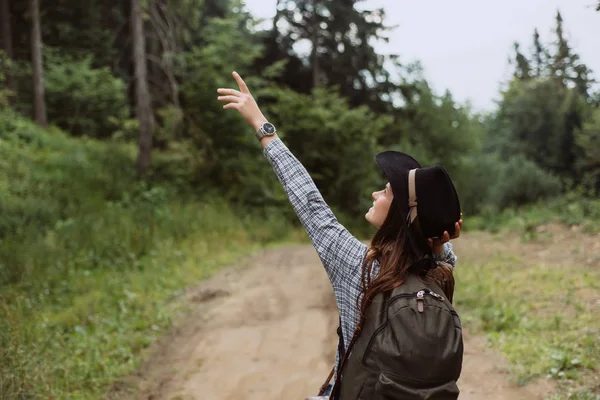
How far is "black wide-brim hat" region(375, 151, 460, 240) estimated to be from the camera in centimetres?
203

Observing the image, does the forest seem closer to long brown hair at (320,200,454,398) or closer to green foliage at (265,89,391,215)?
green foliage at (265,89,391,215)

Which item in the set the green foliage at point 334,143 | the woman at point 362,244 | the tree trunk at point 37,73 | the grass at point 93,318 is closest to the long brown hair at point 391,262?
the woman at point 362,244

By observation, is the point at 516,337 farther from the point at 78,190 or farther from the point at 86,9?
the point at 86,9

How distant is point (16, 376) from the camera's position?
14.0 ft

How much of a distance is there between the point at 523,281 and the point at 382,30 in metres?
16.5

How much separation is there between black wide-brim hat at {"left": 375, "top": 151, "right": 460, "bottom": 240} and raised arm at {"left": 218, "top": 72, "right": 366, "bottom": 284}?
Result: 27 cm

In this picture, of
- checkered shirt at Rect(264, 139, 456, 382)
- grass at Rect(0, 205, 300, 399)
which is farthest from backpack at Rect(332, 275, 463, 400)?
grass at Rect(0, 205, 300, 399)

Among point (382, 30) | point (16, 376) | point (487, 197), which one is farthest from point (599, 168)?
point (16, 376)

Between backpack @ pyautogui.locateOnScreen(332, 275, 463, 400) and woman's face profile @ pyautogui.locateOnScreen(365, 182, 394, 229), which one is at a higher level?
woman's face profile @ pyautogui.locateOnScreen(365, 182, 394, 229)

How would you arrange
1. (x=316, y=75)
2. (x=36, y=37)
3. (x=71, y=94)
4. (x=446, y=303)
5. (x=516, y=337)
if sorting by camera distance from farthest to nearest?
1. (x=316, y=75)
2. (x=71, y=94)
3. (x=36, y=37)
4. (x=516, y=337)
5. (x=446, y=303)

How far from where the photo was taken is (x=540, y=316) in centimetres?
A: 639

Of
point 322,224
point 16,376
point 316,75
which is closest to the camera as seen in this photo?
point 322,224

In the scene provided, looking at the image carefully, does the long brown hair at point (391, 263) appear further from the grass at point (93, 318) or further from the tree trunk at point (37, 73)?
the tree trunk at point (37, 73)

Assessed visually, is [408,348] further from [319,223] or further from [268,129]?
[268,129]
